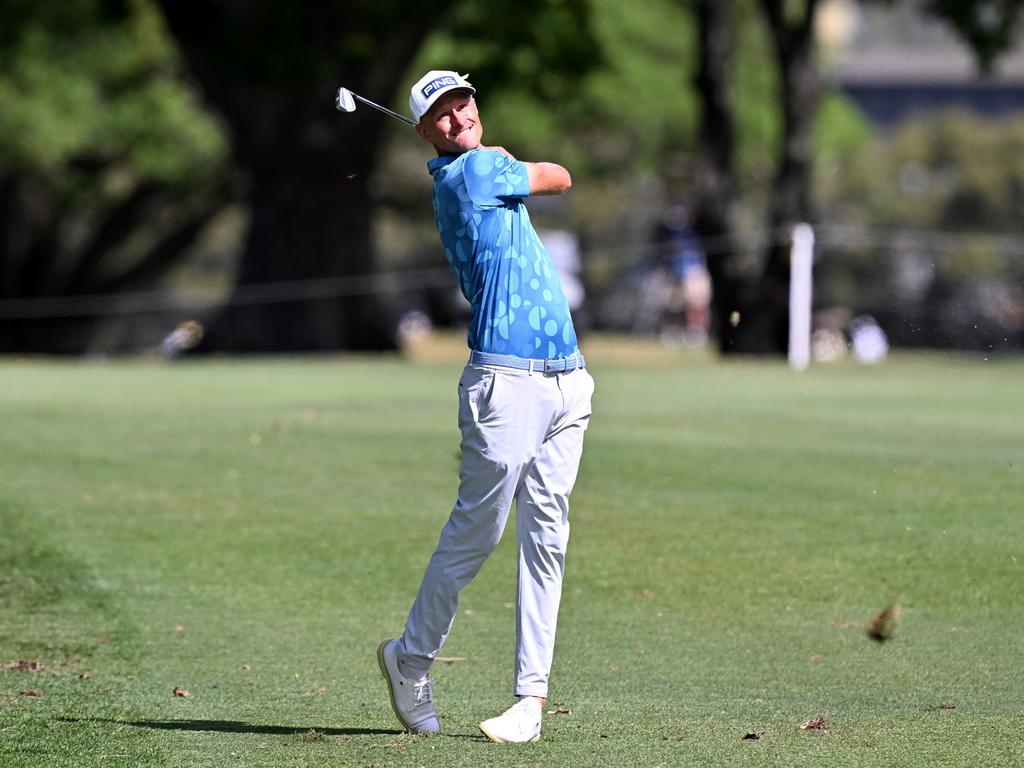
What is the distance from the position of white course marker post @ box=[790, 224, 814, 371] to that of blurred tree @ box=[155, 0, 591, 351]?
6.12 meters

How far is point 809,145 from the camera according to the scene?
3303cm

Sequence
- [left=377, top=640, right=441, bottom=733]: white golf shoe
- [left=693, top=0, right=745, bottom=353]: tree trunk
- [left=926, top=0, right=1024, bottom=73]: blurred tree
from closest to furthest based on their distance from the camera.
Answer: [left=377, top=640, right=441, bottom=733]: white golf shoe, [left=693, top=0, right=745, bottom=353]: tree trunk, [left=926, top=0, right=1024, bottom=73]: blurred tree

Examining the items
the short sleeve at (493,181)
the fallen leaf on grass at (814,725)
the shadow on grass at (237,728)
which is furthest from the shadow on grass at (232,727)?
the short sleeve at (493,181)

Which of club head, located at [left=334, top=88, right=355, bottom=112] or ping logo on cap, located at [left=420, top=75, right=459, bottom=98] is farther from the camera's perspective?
club head, located at [left=334, top=88, right=355, bottom=112]

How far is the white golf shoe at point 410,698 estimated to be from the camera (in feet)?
22.7

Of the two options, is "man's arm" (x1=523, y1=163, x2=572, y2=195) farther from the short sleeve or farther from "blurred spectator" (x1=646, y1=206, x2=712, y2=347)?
"blurred spectator" (x1=646, y1=206, x2=712, y2=347)

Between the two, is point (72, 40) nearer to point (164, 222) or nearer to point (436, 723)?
point (164, 222)

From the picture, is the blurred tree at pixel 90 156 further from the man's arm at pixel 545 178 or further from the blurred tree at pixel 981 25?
the man's arm at pixel 545 178

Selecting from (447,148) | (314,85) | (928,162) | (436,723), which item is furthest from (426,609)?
(928,162)

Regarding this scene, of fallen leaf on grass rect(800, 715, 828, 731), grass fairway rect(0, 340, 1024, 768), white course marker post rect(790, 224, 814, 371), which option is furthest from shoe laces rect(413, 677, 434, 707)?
white course marker post rect(790, 224, 814, 371)

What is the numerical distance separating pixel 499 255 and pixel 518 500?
2.57ft

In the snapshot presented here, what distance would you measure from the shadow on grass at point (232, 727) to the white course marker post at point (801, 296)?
72.4 feet

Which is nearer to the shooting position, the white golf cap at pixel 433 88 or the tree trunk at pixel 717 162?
the white golf cap at pixel 433 88

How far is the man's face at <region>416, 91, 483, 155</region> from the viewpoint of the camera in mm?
6801
